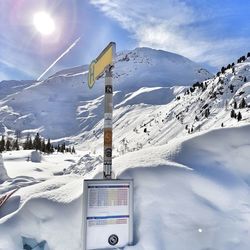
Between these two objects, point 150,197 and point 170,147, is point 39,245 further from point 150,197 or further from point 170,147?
point 170,147

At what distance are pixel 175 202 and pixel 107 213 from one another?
4.90ft

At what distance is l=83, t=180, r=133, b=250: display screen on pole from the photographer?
637cm

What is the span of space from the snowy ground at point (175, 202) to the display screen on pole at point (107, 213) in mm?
417

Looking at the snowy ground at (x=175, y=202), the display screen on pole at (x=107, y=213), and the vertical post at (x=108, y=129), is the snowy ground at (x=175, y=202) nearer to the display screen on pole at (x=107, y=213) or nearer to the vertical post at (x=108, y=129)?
the display screen on pole at (x=107, y=213)

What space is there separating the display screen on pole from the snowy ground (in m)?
0.42

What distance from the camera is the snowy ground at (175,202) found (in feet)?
22.8

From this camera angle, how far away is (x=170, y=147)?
867 cm

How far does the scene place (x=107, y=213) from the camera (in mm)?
6457

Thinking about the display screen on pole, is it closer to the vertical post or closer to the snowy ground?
the snowy ground

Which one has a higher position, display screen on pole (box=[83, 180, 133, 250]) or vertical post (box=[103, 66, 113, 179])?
vertical post (box=[103, 66, 113, 179])

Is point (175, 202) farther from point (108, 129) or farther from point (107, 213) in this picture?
point (108, 129)

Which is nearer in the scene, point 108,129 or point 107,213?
point 107,213

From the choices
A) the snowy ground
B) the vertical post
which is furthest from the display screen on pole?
the vertical post

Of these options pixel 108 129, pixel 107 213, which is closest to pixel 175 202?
pixel 107 213
